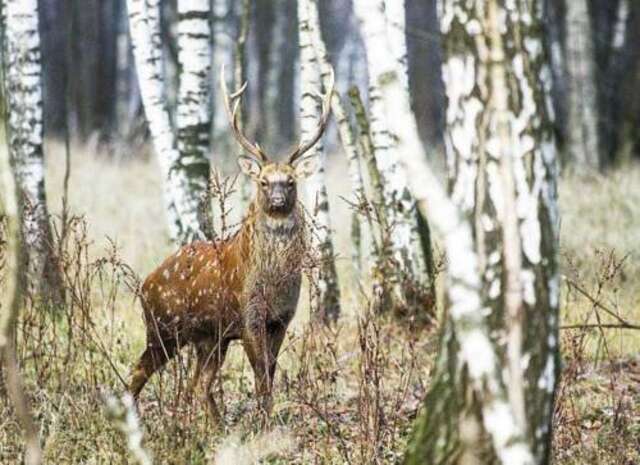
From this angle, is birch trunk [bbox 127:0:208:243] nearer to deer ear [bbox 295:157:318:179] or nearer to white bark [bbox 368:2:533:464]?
deer ear [bbox 295:157:318:179]

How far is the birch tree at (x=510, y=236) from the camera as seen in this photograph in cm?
450

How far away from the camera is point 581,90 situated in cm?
2058

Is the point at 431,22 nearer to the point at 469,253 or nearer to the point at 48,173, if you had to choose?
the point at 48,173

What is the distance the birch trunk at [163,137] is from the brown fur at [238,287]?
2.03 m

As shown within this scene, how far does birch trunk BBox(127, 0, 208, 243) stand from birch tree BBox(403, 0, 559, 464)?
552 centimetres

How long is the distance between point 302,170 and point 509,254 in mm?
3722

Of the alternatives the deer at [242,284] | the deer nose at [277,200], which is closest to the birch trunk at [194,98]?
the deer at [242,284]

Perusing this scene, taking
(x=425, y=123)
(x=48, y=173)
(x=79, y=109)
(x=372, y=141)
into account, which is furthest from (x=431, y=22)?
(x=372, y=141)

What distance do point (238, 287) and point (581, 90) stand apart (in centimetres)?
1398

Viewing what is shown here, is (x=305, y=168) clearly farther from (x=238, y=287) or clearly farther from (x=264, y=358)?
(x=264, y=358)

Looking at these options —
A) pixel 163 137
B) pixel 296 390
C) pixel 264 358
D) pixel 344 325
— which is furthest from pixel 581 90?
pixel 296 390

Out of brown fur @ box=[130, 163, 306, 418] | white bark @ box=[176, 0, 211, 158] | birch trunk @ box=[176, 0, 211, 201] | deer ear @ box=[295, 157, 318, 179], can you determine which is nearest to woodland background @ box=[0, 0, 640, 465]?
brown fur @ box=[130, 163, 306, 418]

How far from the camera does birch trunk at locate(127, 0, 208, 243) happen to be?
32.8 ft

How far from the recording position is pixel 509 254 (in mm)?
4496
